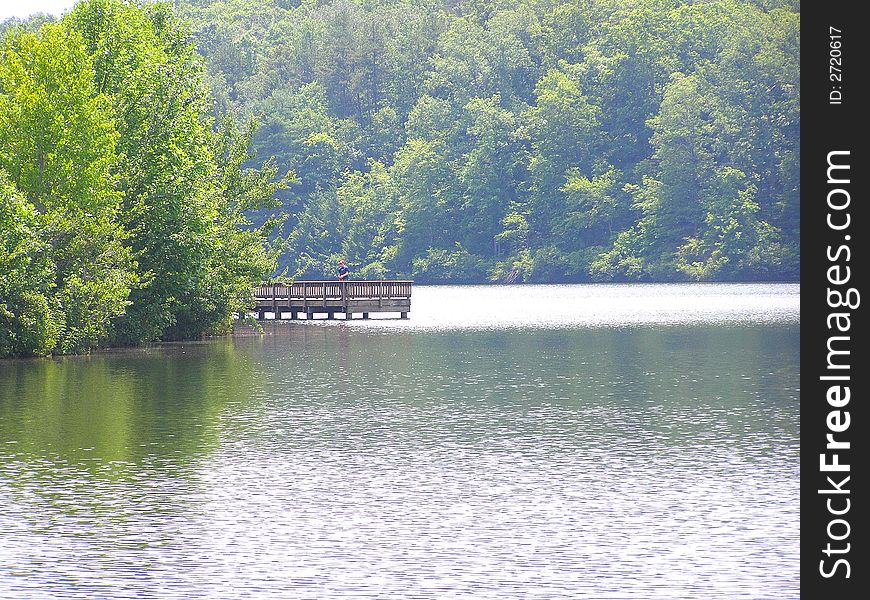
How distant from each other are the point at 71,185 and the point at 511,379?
13.9 metres

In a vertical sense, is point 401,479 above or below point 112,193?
below

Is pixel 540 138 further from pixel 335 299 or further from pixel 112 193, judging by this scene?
pixel 112 193

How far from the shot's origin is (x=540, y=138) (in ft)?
404

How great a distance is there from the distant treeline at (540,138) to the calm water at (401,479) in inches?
3037
